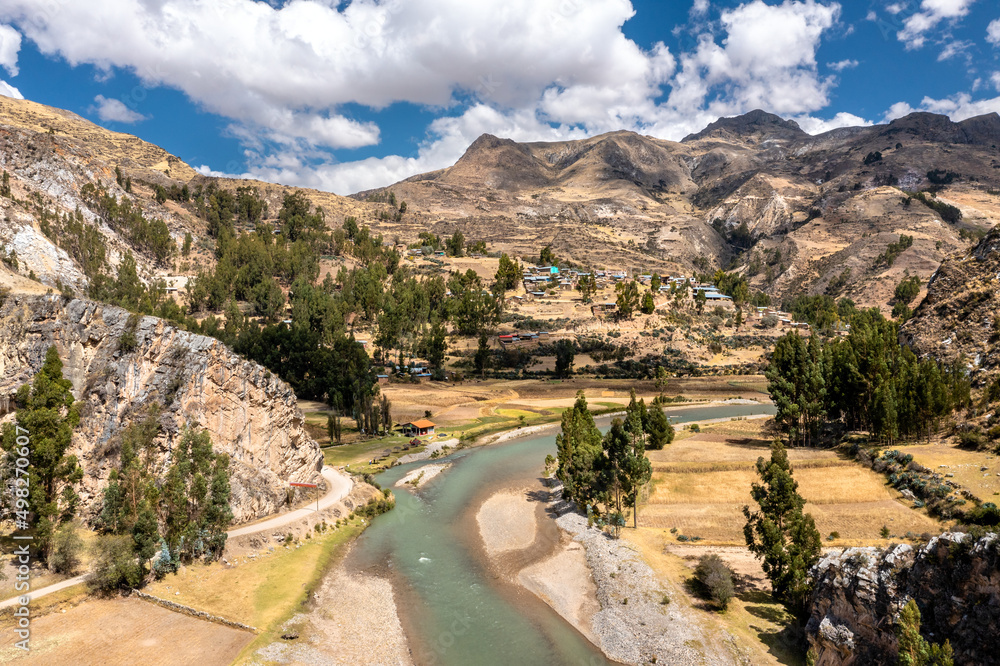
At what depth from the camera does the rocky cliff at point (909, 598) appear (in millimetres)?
18062

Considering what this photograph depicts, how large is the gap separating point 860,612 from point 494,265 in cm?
16918

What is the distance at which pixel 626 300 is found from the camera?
14450 cm

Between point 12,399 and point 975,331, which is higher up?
point 975,331

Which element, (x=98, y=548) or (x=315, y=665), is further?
(x=98, y=548)

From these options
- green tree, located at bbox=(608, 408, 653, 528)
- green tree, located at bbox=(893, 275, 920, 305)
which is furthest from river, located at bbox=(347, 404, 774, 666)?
green tree, located at bbox=(893, 275, 920, 305)

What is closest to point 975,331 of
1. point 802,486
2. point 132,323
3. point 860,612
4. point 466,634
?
point 802,486

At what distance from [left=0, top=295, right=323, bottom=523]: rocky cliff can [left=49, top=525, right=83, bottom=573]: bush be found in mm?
4611

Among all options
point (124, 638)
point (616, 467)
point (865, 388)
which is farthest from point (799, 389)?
point (124, 638)

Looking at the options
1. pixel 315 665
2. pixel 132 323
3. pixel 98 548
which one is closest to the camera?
pixel 315 665

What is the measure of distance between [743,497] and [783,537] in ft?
50.2

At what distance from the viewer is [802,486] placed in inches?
1772

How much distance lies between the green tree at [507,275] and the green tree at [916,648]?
459ft

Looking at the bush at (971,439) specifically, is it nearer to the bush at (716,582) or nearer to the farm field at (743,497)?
the farm field at (743,497)

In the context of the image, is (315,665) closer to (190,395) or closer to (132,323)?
(190,395)
